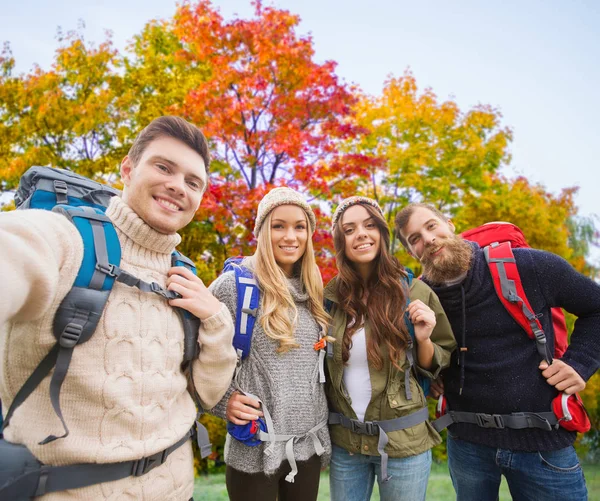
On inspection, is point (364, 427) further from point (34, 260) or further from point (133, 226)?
point (34, 260)

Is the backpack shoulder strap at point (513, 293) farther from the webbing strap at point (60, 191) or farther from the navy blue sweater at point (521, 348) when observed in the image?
the webbing strap at point (60, 191)

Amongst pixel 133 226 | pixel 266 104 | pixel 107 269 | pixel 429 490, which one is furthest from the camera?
pixel 266 104

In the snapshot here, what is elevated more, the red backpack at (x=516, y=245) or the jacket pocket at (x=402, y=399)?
the red backpack at (x=516, y=245)

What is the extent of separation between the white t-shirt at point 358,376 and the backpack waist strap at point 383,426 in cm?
7

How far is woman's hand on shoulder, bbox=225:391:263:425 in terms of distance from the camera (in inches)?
88.0

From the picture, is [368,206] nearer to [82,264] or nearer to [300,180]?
[82,264]

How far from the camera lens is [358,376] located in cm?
257

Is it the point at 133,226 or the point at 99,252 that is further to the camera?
the point at 133,226

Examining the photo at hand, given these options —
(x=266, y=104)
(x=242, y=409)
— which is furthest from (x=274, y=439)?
(x=266, y=104)

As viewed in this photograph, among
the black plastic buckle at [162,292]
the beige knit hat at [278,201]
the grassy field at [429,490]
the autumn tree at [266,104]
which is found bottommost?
the grassy field at [429,490]

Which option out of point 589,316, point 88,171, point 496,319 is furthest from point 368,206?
point 88,171

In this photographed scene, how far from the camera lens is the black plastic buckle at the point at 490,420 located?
2.40 meters

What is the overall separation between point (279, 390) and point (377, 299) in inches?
37.5

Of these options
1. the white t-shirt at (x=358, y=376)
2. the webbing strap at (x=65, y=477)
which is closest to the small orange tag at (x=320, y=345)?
the white t-shirt at (x=358, y=376)
